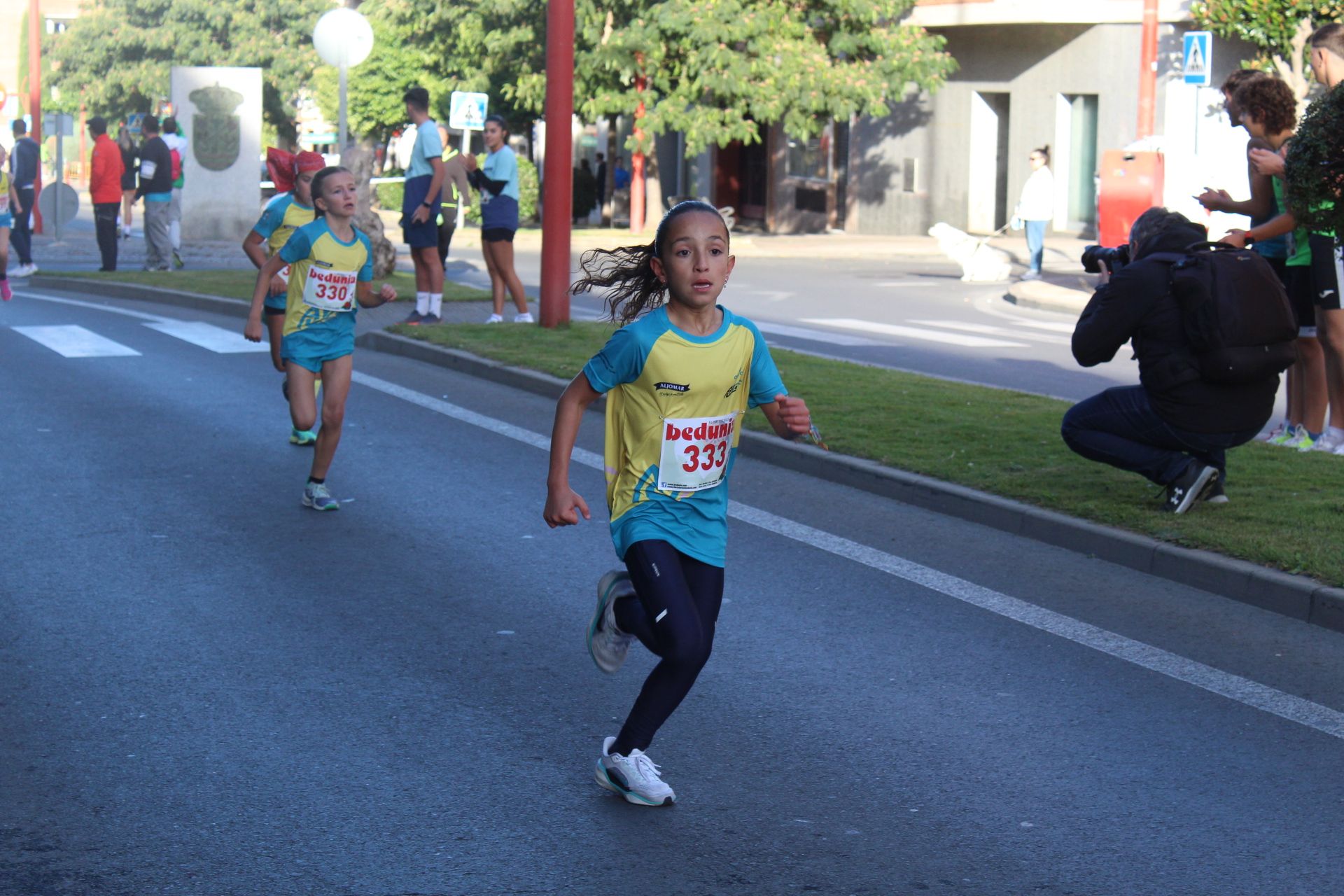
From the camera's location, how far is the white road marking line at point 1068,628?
5223 mm

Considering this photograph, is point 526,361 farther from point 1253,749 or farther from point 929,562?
point 1253,749

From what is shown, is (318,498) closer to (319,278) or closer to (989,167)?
(319,278)

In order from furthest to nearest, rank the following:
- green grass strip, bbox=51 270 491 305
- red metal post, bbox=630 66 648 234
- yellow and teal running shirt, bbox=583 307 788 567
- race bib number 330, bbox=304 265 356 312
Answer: red metal post, bbox=630 66 648 234, green grass strip, bbox=51 270 491 305, race bib number 330, bbox=304 265 356 312, yellow and teal running shirt, bbox=583 307 788 567

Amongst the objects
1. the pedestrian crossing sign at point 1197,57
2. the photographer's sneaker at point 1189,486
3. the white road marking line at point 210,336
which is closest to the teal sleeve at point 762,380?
the photographer's sneaker at point 1189,486

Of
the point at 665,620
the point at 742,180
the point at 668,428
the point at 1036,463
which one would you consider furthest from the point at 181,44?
the point at 665,620

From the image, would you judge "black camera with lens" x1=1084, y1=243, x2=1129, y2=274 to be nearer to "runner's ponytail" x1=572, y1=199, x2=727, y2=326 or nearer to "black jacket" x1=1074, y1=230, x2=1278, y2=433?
"black jacket" x1=1074, y1=230, x2=1278, y2=433

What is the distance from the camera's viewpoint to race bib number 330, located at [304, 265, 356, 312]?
8234 millimetres

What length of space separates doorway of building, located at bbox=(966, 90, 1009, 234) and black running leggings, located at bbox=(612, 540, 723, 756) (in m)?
32.4

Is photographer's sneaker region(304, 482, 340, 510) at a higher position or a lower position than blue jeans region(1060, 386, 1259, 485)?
lower

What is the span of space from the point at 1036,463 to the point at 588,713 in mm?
4122

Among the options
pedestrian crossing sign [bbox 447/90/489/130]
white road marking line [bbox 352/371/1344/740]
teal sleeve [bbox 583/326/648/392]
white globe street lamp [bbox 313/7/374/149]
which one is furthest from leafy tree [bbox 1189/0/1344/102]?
teal sleeve [bbox 583/326/648/392]

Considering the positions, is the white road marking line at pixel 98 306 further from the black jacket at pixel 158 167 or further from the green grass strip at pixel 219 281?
the black jacket at pixel 158 167

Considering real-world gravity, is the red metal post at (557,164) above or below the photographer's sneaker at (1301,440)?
above

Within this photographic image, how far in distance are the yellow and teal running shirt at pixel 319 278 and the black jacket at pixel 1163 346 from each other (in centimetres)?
346
